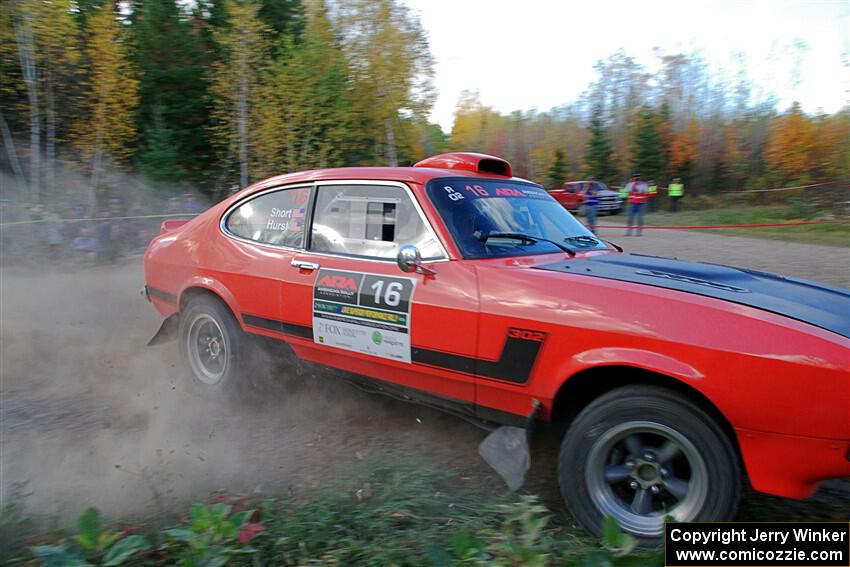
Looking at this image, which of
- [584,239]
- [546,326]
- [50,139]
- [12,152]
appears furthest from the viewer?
[12,152]

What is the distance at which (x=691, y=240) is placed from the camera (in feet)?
51.6

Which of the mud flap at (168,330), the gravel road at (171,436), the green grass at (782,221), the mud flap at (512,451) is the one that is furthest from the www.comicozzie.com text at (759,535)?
the green grass at (782,221)

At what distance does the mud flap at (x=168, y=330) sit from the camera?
4883 mm

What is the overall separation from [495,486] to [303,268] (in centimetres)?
180

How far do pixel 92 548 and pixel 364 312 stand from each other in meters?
1.76

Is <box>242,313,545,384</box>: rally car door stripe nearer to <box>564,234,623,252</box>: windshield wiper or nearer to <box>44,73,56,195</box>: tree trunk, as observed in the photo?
<box>564,234,623,252</box>: windshield wiper

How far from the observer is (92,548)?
2.26 meters

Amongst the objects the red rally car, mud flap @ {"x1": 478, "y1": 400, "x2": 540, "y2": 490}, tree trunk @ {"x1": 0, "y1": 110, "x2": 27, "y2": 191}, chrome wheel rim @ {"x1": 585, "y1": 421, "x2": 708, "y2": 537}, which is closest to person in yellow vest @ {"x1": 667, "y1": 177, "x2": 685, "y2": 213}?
tree trunk @ {"x1": 0, "y1": 110, "x2": 27, "y2": 191}

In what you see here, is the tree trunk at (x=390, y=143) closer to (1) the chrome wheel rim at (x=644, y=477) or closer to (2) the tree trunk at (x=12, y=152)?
(2) the tree trunk at (x=12, y=152)

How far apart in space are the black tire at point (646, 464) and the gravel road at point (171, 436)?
14.4 inches

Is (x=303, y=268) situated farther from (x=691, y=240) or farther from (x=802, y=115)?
(x=802, y=115)

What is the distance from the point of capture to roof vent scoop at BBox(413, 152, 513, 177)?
162 inches

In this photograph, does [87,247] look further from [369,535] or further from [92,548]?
[369,535]

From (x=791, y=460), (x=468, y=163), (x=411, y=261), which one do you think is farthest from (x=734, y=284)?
(x=468, y=163)
